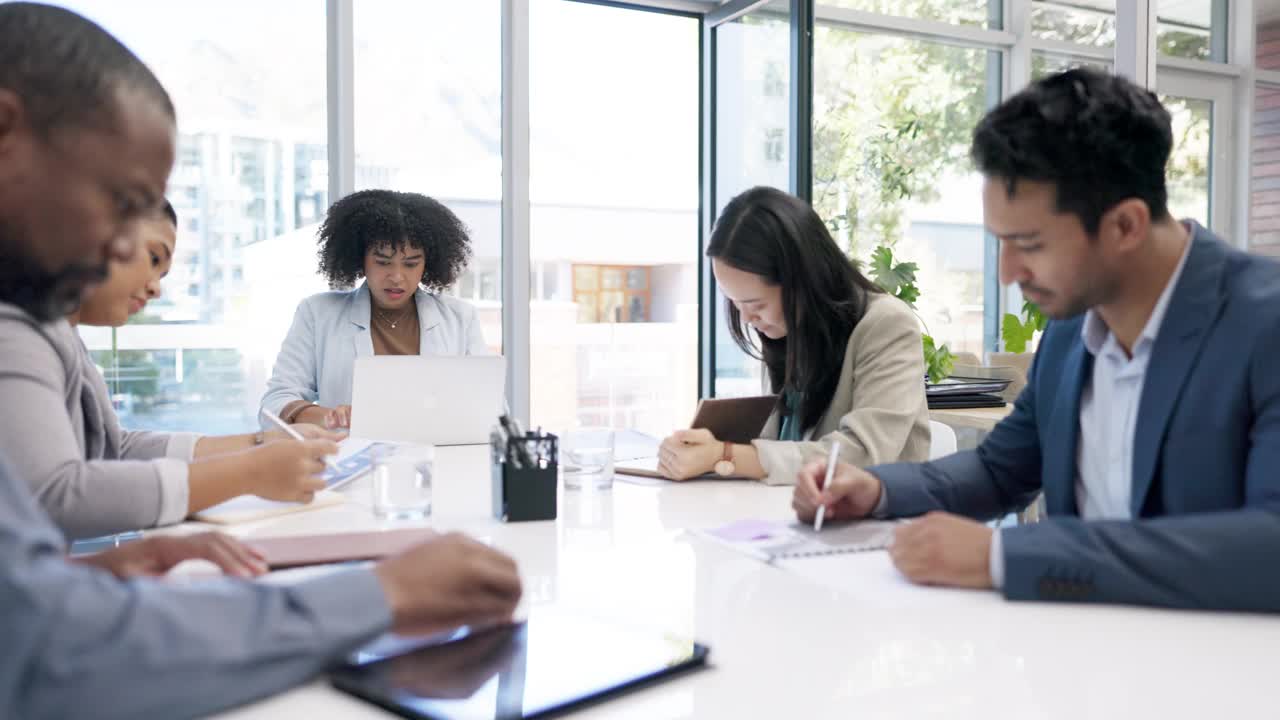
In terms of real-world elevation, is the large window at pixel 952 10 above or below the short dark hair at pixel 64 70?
above

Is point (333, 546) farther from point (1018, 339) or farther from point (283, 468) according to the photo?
point (1018, 339)

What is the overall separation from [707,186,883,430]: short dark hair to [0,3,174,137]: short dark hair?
1576 mm

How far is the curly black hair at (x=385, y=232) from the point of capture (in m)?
3.44

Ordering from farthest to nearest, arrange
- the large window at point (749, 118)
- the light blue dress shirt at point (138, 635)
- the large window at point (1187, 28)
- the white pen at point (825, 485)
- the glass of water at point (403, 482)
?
the large window at point (749, 118), the large window at point (1187, 28), the glass of water at point (403, 482), the white pen at point (825, 485), the light blue dress shirt at point (138, 635)

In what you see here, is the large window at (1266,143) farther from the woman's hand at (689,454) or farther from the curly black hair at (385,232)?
the curly black hair at (385,232)

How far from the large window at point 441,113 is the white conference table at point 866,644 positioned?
10.2ft

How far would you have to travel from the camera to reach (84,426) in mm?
1570

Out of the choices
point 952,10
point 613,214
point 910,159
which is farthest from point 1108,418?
point 613,214

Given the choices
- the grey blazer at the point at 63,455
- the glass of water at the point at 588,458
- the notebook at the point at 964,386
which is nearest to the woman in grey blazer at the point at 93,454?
the grey blazer at the point at 63,455

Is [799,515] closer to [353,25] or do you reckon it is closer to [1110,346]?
[1110,346]

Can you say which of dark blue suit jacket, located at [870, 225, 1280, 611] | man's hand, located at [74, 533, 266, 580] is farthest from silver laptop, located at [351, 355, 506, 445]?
dark blue suit jacket, located at [870, 225, 1280, 611]

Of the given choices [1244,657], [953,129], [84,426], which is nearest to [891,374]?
[1244,657]

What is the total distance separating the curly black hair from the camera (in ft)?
11.3

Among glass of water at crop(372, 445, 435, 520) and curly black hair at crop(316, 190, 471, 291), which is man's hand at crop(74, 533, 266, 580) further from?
curly black hair at crop(316, 190, 471, 291)
